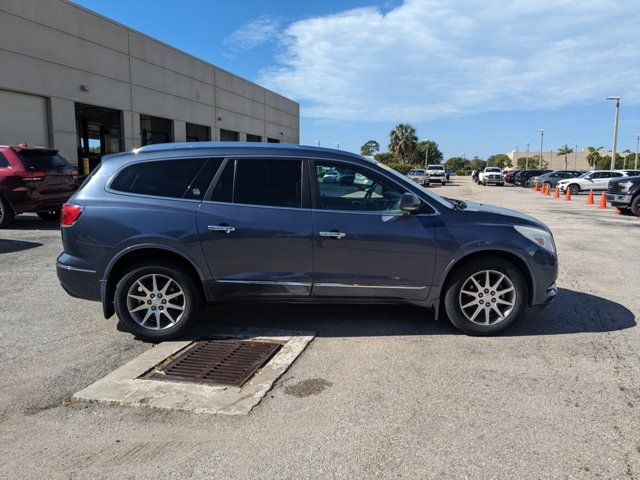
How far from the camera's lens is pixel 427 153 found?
105625mm

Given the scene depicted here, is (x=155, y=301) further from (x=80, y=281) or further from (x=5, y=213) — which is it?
(x=5, y=213)

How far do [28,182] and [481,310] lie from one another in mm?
10591

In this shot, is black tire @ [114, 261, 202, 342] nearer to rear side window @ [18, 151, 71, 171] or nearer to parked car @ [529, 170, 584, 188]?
rear side window @ [18, 151, 71, 171]

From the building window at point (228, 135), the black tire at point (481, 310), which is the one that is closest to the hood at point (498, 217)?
the black tire at point (481, 310)

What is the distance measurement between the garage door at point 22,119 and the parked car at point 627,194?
22.1m

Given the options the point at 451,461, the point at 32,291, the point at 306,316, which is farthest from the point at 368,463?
the point at 32,291

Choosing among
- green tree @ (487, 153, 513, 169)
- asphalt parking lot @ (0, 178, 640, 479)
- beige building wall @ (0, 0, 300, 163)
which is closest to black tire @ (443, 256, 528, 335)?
asphalt parking lot @ (0, 178, 640, 479)

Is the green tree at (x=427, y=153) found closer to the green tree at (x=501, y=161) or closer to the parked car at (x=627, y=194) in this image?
the green tree at (x=501, y=161)

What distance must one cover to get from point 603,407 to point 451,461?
137cm

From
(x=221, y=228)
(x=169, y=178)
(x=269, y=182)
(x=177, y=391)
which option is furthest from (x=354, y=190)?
(x=177, y=391)

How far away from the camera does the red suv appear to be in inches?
439

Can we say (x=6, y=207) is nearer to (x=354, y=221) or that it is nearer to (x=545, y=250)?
(x=354, y=221)

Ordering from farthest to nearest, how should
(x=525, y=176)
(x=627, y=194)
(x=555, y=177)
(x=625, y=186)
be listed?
1. (x=525, y=176)
2. (x=555, y=177)
3. (x=625, y=186)
4. (x=627, y=194)

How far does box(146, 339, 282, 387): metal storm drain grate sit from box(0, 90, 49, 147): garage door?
18144 millimetres
